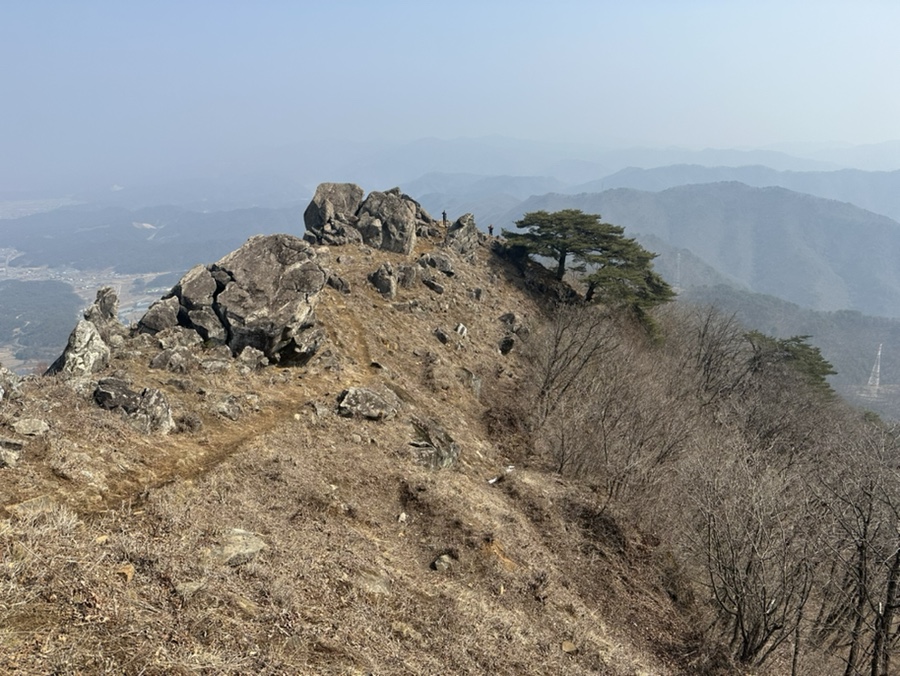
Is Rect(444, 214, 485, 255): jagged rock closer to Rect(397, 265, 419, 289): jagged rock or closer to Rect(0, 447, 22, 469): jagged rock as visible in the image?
Rect(397, 265, 419, 289): jagged rock

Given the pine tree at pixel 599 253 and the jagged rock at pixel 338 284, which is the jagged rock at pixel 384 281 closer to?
the jagged rock at pixel 338 284

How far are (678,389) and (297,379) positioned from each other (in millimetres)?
23237

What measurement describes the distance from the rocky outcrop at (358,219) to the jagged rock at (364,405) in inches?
751

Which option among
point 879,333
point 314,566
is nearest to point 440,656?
point 314,566

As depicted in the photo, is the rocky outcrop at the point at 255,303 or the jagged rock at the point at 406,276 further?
the jagged rock at the point at 406,276

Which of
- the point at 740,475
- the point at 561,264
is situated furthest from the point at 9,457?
the point at 561,264

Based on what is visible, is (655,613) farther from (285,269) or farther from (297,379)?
(285,269)

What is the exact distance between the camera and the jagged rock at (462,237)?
39.6 metres

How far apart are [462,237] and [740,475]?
29792mm

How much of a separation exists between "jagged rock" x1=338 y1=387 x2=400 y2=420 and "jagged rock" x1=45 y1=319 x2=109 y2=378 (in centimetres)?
730

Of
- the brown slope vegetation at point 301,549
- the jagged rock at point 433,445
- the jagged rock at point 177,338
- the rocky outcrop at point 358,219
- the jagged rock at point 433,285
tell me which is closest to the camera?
the brown slope vegetation at point 301,549

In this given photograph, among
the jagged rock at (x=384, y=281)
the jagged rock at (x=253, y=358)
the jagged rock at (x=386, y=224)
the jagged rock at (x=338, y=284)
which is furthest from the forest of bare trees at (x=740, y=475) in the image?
the jagged rock at (x=253, y=358)

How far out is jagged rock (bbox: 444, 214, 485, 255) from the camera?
39562 mm

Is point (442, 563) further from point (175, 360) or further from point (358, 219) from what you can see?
point (358, 219)
